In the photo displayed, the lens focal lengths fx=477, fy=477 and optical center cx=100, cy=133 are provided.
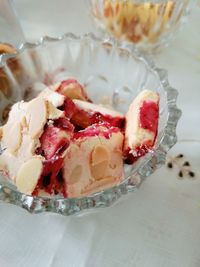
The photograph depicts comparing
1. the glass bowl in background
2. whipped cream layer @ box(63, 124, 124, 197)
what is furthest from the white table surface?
the glass bowl in background

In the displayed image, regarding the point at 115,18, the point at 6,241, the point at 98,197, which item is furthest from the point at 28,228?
the point at 115,18

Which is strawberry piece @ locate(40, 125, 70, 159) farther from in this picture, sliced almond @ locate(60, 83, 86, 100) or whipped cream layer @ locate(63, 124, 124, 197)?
sliced almond @ locate(60, 83, 86, 100)

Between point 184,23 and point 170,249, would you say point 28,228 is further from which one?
point 184,23

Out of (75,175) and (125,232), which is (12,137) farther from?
(125,232)

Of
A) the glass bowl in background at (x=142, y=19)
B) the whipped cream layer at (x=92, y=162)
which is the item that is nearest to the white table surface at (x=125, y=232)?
the whipped cream layer at (x=92, y=162)

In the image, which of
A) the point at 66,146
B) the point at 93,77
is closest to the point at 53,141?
the point at 66,146
